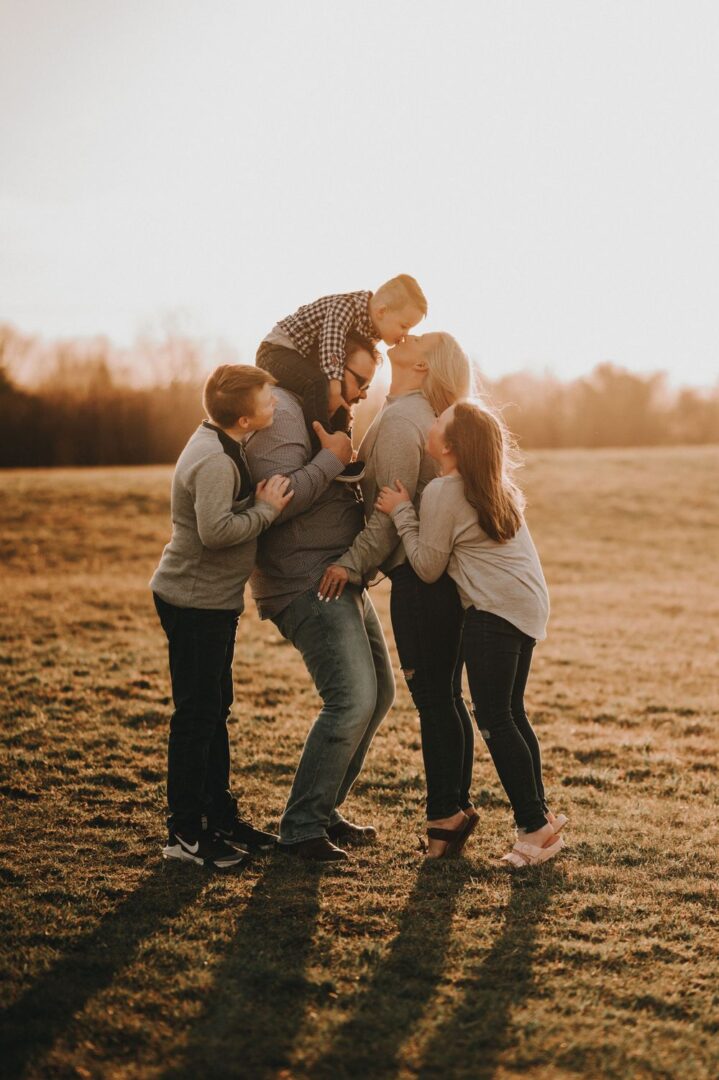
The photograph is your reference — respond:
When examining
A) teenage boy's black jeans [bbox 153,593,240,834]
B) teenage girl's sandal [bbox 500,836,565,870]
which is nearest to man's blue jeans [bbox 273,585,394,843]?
teenage boy's black jeans [bbox 153,593,240,834]

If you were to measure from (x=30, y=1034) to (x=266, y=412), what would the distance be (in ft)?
8.70

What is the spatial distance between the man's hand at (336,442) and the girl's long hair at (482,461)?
1.65 feet

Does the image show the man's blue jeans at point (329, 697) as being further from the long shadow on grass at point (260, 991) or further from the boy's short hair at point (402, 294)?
the boy's short hair at point (402, 294)

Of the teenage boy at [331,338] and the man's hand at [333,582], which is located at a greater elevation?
the teenage boy at [331,338]

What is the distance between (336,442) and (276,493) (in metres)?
0.42

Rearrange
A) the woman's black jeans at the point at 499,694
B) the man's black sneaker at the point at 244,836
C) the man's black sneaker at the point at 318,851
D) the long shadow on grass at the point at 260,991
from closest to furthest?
the long shadow on grass at the point at 260,991 < the woman's black jeans at the point at 499,694 < the man's black sneaker at the point at 318,851 < the man's black sneaker at the point at 244,836

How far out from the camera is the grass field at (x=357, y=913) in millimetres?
3074

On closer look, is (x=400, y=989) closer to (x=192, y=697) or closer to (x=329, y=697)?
(x=329, y=697)

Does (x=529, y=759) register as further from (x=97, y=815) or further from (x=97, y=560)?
(x=97, y=560)

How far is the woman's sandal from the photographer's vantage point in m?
4.90

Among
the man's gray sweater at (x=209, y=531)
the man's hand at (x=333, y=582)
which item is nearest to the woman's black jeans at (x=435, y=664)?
the man's hand at (x=333, y=582)

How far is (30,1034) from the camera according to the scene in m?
3.07

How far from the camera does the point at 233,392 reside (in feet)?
15.0

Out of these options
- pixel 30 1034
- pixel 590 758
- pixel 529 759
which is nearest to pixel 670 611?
pixel 590 758
